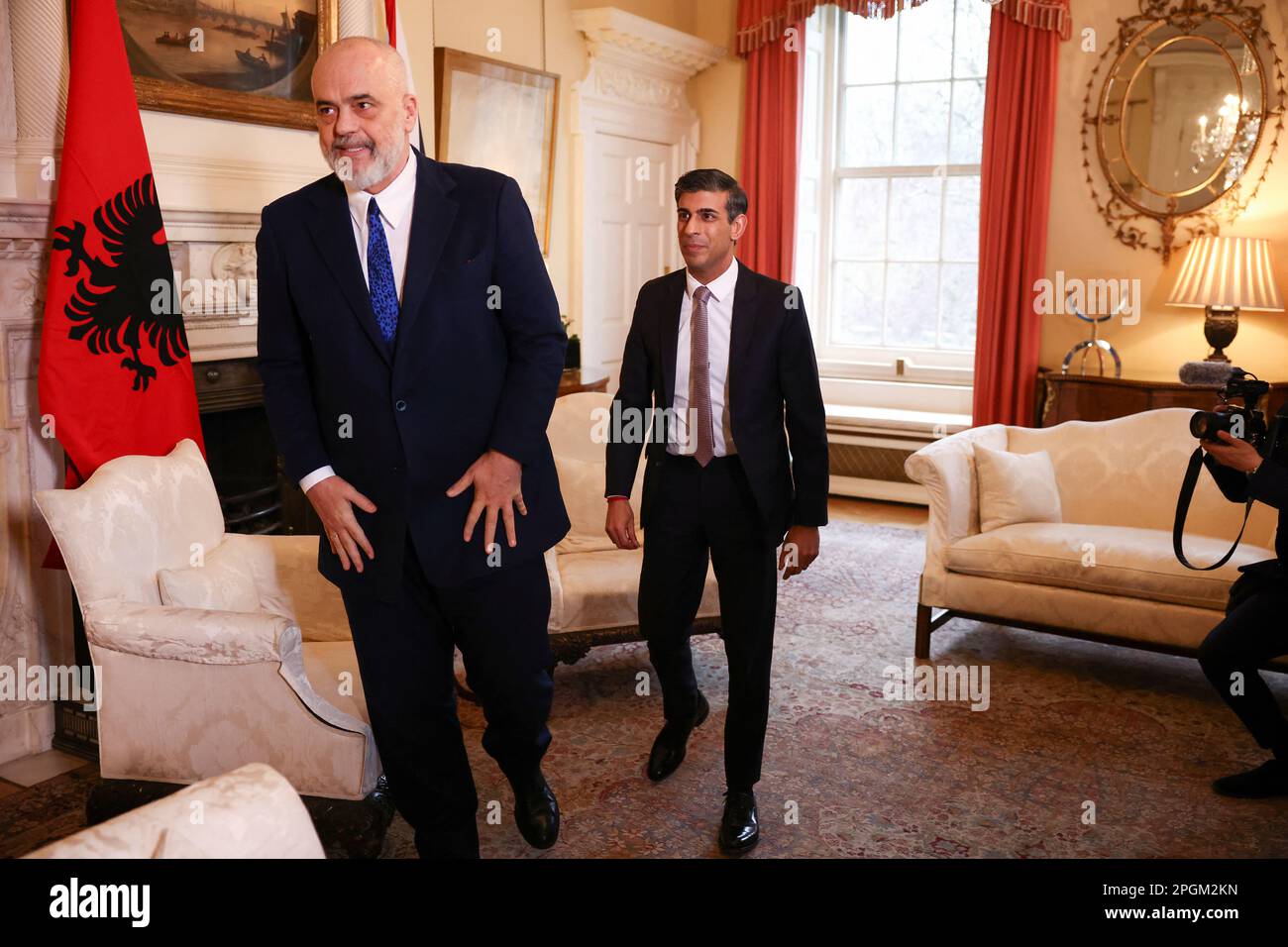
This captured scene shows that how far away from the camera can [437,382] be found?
195cm

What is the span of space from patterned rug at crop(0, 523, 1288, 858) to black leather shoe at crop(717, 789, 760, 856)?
45 millimetres

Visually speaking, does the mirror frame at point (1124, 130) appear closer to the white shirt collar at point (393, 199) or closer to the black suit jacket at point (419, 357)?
the black suit jacket at point (419, 357)

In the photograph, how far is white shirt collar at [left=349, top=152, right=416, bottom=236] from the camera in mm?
1933

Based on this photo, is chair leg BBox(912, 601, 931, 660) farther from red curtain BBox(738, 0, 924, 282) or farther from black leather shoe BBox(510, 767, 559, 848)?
red curtain BBox(738, 0, 924, 282)

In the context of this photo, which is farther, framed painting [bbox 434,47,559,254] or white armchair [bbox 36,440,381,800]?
framed painting [bbox 434,47,559,254]

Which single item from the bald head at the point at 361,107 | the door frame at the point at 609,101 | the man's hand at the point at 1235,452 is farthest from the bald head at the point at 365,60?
the door frame at the point at 609,101

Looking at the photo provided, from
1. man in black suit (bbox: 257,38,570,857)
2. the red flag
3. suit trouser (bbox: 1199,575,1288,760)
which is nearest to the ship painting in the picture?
the red flag

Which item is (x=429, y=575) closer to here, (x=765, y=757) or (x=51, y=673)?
(x=765, y=757)

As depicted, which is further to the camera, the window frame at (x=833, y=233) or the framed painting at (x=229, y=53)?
the window frame at (x=833, y=233)

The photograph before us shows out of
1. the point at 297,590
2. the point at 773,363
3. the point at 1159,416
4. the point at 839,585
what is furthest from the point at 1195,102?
the point at 297,590

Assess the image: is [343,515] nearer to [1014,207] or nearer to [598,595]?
[598,595]

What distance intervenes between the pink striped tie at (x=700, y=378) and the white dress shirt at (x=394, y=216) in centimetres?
80

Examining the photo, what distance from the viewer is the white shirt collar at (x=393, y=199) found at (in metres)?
1.93

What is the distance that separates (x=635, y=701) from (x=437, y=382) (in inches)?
72.7
